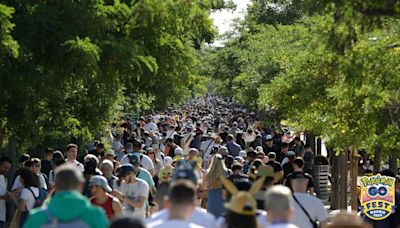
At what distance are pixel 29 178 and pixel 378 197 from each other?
16.1 feet

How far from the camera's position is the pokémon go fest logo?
12648mm

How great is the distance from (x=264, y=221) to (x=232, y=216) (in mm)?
730

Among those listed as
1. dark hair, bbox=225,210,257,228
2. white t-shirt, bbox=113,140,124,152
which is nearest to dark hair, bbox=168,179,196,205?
dark hair, bbox=225,210,257,228

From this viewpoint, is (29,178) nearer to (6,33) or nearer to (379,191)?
(6,33)

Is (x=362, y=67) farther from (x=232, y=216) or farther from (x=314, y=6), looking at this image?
(x=232, y=216)

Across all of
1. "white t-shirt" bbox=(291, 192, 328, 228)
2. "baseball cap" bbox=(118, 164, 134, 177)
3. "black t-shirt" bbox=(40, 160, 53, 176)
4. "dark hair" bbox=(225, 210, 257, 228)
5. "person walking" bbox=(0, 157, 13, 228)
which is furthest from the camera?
"black t-shirt" bbox=(40, 160, 53, 176)

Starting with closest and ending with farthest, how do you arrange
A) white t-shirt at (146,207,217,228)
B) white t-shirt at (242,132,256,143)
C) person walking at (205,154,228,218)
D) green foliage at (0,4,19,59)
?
white t-shirt at (146,207,217,228)
green foliage at (0,4,19,59)
person walking at (205,154,228,218)
white t-shirt at (242,132,256,143)

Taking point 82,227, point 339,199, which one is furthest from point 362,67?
point 339,199

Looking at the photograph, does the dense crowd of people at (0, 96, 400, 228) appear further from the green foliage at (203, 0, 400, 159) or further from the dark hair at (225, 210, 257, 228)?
the green foliage at (203, 0, 400, 159)

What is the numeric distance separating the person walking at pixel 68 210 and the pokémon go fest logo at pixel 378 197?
21.5ft

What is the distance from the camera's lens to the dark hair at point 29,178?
13.1m

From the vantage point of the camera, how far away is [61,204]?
6738mm

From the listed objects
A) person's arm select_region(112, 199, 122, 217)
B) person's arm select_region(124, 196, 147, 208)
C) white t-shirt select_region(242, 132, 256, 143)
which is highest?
white t-shirt select_region(242, 132, 256, 143)

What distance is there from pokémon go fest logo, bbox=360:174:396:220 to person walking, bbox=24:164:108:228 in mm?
6562
